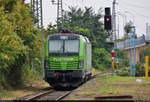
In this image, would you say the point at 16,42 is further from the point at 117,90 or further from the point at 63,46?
the point at 117,90

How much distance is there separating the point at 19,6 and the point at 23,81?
5102 millimetres

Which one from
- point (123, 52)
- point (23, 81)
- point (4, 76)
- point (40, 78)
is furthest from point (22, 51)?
point (123, 52)

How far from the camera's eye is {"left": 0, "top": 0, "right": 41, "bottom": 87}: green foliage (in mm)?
18750

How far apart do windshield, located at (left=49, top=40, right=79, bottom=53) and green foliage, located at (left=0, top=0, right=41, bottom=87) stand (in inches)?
55.6

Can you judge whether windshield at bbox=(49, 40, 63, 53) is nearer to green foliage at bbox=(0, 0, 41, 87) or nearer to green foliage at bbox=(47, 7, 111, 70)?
green foliage at bbox=(0, 0, 41, 87)

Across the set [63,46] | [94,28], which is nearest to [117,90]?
[63,46]

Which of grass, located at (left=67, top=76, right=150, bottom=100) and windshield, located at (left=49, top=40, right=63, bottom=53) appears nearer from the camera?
grass, located at (left=67, top=76, right=150, bottom=100)

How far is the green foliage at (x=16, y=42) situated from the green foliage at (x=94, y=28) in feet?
120

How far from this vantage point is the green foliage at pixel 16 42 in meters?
18.8

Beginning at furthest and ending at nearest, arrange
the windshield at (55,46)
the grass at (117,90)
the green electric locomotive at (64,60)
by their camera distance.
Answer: the windshield at (55,46) < the green electric locomotive at (64,60) < the grass at (117,90)

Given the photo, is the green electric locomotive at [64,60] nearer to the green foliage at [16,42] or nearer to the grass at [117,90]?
the grass at [117,90]

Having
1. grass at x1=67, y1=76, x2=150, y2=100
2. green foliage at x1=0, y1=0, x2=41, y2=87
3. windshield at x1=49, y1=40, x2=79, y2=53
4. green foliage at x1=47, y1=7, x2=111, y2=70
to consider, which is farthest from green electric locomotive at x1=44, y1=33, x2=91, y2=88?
green foliage at x1=47, y1=7, x2=111, y2=70

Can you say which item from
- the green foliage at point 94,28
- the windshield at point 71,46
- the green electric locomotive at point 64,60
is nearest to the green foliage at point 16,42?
the green electric locomotive at point 64,60

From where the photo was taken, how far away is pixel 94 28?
2628 inches
